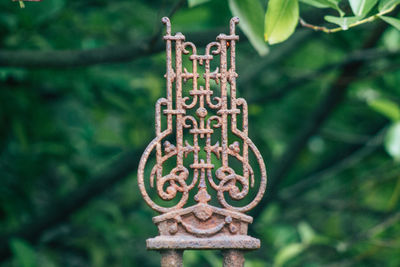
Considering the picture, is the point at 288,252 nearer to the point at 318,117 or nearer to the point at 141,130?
the point at 318,117

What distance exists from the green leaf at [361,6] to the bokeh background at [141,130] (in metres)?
0.41

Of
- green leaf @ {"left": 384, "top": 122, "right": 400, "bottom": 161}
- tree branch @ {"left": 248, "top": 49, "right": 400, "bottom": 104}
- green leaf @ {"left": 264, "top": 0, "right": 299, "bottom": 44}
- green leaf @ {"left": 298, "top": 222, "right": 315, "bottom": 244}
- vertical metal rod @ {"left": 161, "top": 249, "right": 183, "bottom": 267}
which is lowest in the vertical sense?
vertical metal rod @ {"left": 161, "top": 249, "right": 183, "bottom": 267}

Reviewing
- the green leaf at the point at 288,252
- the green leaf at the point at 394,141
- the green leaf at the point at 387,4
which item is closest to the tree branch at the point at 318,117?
the green leaf at the point at 288,252

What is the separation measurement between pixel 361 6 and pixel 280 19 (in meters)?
0.14

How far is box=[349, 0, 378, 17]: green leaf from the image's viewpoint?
3.28 ft

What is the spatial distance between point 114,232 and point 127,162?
319mm

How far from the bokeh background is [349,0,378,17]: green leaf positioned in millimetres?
406

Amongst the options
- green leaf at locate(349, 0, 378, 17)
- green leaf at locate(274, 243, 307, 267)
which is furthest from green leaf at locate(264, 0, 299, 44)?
green leaf at locate(274, 243, 307, 267)

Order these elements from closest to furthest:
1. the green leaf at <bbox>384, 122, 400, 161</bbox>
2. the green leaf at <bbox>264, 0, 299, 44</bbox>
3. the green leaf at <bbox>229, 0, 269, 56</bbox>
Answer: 1. the green leaf at <bbox>264, 0, 299, 44</bbox>
2. the green leaf at <bbox>229, 0, 269, 56</bbox>
3. the green leaf at <bbox>384, 122, 400, 161</bbox>

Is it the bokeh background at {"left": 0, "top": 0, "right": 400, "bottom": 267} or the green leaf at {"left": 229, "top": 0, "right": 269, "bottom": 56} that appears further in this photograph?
the bokeh background at {"left": 0, "top": 0, "right": 400, "bottom": 267}

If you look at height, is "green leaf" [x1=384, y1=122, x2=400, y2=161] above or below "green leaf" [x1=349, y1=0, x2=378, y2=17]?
below

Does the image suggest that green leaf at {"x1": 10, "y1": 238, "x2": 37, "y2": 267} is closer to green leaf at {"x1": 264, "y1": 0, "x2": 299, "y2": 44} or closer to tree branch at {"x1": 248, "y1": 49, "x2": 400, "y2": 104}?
tree branch at {"x1": 248, "y1": 49, "x2": 400, "y2": 104}

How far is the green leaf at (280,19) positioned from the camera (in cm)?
105

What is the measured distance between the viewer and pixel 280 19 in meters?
1.06
